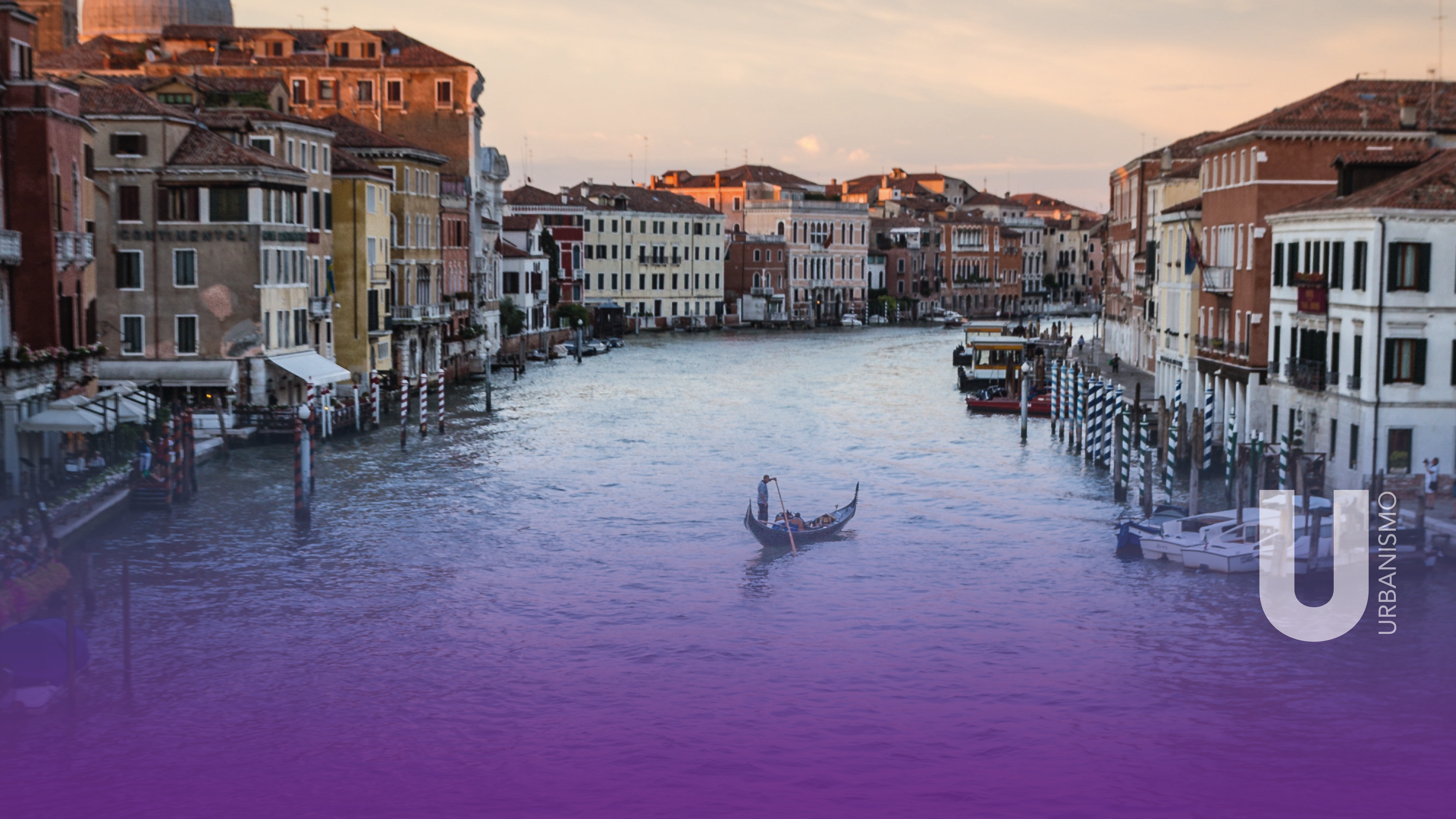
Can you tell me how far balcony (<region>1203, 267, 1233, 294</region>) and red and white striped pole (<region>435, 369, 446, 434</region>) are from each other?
57.6 ft

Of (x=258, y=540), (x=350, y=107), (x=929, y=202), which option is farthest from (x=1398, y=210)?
(x=929, y=202)

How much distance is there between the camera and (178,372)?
35656mm

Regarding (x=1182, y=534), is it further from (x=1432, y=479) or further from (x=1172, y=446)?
(x=1172, y=446)

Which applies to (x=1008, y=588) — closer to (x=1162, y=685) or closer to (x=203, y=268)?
(x=1162, y=685)

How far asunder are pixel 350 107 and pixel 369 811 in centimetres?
4872

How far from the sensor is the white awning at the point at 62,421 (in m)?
25.2

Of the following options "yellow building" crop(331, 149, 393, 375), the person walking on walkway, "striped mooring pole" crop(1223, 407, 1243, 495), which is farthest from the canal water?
"yellow building" crop(331, 149, 393, 375)

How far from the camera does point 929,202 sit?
132500mm

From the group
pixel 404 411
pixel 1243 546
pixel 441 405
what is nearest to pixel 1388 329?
pixel 1243 546

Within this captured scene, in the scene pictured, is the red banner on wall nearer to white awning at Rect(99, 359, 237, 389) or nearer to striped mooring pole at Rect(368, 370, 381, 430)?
striped mooring pole at Rect(368, 370, 381, 430)

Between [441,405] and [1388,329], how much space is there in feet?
73.0

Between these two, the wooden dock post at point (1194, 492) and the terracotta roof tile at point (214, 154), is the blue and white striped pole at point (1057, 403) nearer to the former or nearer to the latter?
the wooden dock post at point (1194, 492)

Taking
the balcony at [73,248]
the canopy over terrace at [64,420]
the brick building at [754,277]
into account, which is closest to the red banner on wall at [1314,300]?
the canopy over terrace at [64,420]

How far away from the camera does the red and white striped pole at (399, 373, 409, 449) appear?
37250 mm
